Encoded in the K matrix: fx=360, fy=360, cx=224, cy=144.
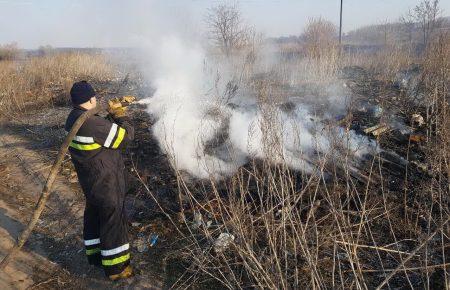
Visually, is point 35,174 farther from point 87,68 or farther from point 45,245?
point 87,68

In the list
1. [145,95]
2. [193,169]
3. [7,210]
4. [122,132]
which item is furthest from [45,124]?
[122,132]

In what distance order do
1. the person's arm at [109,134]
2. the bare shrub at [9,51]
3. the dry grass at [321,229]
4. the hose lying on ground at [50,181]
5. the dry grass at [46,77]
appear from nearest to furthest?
the dry grass at [321,229]
the hose lying on ground at [50,181]
the person's arm at [109,134]
the dry grass at [46,77]
the bare shrub at [9,51]

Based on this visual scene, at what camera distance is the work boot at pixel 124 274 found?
377 centimetres

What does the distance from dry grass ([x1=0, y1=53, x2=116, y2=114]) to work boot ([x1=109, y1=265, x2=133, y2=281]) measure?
858 centimetres

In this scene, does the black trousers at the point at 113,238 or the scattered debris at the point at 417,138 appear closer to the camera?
the black trousers at the point at 113,238

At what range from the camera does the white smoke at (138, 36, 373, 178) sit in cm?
522

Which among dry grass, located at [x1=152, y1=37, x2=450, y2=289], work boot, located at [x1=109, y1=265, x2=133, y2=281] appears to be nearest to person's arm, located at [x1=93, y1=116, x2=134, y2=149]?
dry grass, located at [x1=152, y1=37, x2=450, y2=289]

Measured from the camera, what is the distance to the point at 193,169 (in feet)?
19.2

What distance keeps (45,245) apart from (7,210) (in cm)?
130

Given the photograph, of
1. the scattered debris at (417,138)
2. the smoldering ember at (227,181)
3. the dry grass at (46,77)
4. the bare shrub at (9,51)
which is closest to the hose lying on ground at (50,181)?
the smoldering ember at (227,181)

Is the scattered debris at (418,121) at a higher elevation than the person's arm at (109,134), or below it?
below

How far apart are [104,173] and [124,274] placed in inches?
43.4

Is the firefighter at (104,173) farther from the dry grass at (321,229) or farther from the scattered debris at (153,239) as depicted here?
the dry grass at (321,229)

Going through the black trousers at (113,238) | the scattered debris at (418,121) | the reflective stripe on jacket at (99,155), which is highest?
the reflective stripe on jacket at (99,155)
